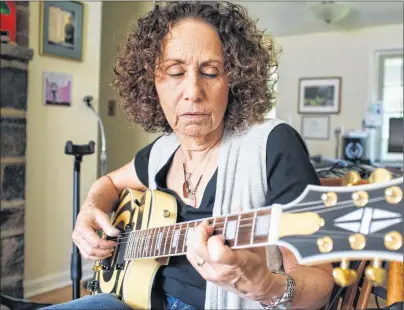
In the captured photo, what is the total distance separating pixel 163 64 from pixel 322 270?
49 centimetres

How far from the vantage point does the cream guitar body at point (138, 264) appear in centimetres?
89

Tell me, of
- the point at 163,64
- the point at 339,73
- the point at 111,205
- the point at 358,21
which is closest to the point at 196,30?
the point at 163,64

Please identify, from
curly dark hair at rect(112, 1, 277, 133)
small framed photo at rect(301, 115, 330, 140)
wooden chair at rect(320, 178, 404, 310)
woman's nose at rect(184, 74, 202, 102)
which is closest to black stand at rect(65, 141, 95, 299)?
curly dark hair at rect(112, 1, 277, 133)

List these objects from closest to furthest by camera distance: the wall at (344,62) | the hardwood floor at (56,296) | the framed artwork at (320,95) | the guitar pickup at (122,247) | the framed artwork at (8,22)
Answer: the guitar pickup at (122,247) → the framed artwork at (8,22) → the hardwood floor at (56,296) → the wall at (344,62) → the framed artwork at (320,95)

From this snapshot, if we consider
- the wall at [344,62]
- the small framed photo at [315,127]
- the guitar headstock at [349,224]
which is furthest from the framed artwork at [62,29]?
the small framed photo at [315,127]

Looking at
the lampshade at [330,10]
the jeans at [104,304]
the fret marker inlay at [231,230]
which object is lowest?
the jeans at [104,304]

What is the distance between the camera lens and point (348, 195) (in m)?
0.49

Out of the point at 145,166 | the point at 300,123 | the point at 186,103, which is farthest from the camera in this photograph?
the point at 300,123

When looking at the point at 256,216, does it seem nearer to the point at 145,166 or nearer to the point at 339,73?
the point at 145,166

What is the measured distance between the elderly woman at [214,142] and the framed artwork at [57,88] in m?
1.26

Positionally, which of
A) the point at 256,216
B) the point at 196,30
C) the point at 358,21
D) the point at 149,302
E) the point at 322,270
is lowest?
the point at 149,302

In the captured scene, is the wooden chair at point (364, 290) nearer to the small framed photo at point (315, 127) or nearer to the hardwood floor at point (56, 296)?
the hardwood floor at point (56, 296)

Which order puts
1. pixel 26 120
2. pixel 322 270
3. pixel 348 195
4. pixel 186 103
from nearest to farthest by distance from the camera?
pixel 348 195
pixel 322 270
pixel 186 103
pixel 26 120

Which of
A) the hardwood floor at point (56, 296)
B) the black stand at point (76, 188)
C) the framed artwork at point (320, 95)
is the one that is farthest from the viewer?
the framed artwork at point (320, 95)
